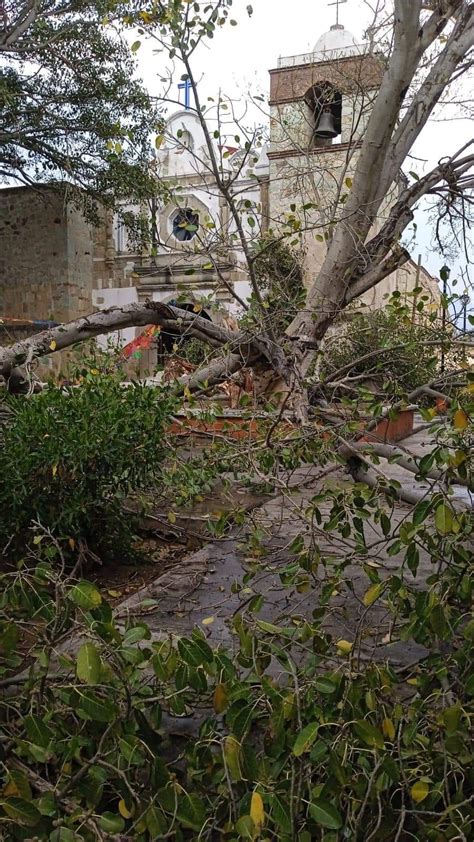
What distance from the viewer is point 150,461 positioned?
131 inches

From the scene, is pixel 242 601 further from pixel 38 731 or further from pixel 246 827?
pixel 246 827

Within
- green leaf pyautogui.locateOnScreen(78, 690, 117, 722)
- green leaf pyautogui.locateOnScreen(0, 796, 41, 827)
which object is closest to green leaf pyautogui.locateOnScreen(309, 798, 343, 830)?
green leaf pyautogui.locateOnScreen(78, 690, 117, 722)

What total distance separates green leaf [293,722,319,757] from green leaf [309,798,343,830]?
10cm

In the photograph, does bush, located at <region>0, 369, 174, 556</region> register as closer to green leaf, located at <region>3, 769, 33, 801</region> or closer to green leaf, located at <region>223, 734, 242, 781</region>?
green leaf, located at <region>3, 769, 33, 801</region>

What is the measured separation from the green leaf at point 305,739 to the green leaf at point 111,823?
406 mm

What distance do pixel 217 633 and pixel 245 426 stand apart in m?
1.28

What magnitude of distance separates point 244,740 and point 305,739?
241 mm

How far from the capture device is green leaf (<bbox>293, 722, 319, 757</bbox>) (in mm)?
1374

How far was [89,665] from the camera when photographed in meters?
1.41

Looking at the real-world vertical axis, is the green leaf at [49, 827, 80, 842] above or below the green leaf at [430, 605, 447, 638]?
below

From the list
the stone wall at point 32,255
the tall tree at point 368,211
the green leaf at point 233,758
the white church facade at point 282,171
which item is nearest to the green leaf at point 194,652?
the green leaf at point 233,758

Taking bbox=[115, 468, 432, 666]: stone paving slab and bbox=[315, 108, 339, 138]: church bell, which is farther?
bbox=[315, 108, 339, 138]: church bell

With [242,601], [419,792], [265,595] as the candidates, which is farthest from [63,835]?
[265,595]

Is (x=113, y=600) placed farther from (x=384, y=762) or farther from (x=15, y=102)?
(x=15, y=102)
